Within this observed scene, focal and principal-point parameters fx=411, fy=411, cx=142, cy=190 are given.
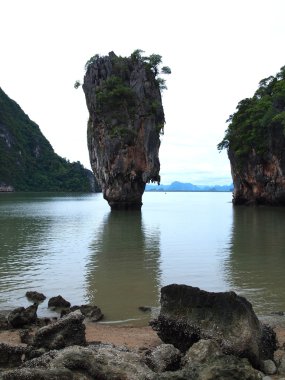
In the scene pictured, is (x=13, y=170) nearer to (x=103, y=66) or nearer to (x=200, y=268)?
(x=103, y=66)

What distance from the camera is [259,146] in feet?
169

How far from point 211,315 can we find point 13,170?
144 m

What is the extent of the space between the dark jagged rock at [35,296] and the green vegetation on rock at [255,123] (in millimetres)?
38493

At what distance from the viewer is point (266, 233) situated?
25.0m

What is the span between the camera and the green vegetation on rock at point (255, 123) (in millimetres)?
46438

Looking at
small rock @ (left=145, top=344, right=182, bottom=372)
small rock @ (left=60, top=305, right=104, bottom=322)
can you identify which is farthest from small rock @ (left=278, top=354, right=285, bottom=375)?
small rock @ (left=60, top=305, right=104, bottom=322)

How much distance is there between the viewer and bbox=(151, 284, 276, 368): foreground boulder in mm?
6332

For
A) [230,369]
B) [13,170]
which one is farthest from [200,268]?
[13,170]

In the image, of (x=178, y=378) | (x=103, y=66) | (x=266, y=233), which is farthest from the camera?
(x=103, y=66)

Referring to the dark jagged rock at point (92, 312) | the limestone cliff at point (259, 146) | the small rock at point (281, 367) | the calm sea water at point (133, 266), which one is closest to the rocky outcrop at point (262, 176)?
the limestone cliff at point (259, 146)

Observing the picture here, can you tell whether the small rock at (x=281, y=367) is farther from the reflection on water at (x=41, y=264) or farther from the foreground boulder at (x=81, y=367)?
the reflection on water at (x=41, y=264)

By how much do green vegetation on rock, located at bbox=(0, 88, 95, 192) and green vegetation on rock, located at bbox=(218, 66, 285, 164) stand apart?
94071 mm

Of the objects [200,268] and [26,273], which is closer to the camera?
[26,273]

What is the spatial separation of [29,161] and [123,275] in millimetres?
151377
